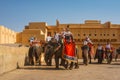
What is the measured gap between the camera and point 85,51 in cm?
2261

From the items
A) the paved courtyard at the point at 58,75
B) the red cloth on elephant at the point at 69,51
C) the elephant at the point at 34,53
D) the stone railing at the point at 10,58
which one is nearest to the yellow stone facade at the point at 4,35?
the elephant at the point at 34,53

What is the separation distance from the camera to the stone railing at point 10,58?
13570 mm

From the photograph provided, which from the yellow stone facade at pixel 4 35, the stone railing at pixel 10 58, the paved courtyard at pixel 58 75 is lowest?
the paved courtyard at pixel 58 75

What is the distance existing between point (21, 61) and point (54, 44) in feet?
8.19

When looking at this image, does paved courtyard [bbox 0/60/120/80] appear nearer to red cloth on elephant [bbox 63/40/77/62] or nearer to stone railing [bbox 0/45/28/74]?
stone railing [bbox 0/45/28/74]

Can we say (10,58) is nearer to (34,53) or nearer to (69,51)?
(69,51)

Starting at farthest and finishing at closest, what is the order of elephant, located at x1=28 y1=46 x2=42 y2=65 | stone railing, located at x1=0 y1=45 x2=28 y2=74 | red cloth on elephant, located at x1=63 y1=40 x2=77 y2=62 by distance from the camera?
elephant, located at x1=28 y1=46 x2=42 y2=65
red cloth on elephant, located at x1=63 y1=40 x2=77 y2=62
stone railing, located at x1=0 y1=45 x2=28 y2=74

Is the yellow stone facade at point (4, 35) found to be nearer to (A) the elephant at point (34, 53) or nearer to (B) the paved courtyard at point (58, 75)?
(A) the elephant at point (34, 53)

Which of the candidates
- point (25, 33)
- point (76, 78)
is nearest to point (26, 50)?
point (76, 78)

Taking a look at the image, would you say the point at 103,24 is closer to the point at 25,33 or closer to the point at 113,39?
the point at 113,39

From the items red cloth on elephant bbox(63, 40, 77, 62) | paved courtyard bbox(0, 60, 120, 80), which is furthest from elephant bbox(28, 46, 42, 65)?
paved courtyard bbox(0, 60, 120, 80)

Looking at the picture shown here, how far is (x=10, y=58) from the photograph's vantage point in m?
15.3

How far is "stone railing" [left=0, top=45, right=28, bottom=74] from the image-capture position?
13570mm

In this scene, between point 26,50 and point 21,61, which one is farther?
point 26,50
